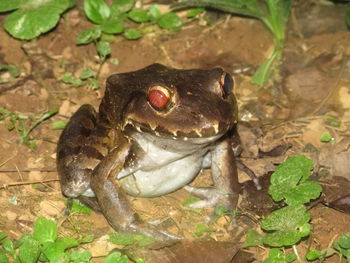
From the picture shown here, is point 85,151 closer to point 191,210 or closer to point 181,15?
point 191,210

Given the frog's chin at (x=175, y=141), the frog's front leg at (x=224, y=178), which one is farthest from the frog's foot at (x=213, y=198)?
the frog's chin at (x=175, y=141)

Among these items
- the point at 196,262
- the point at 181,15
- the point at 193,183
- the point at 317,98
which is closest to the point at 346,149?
the point at 317,98

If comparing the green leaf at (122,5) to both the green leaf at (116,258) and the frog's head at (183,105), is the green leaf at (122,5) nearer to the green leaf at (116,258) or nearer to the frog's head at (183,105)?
the frog's head at (183,105)

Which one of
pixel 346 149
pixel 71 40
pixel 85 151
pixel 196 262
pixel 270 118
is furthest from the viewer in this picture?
pixel 71 40

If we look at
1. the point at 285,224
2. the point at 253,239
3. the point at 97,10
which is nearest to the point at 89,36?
the point at 97,10

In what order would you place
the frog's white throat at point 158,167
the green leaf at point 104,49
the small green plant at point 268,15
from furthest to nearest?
1. the small green plant at point 268,15
2. the green leaf at point 104,49
3. the frog's white throat at point 158,167

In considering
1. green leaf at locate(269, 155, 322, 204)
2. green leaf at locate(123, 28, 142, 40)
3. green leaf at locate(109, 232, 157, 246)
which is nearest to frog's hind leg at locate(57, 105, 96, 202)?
green leaf at locate(109, 232, 157, 246)
